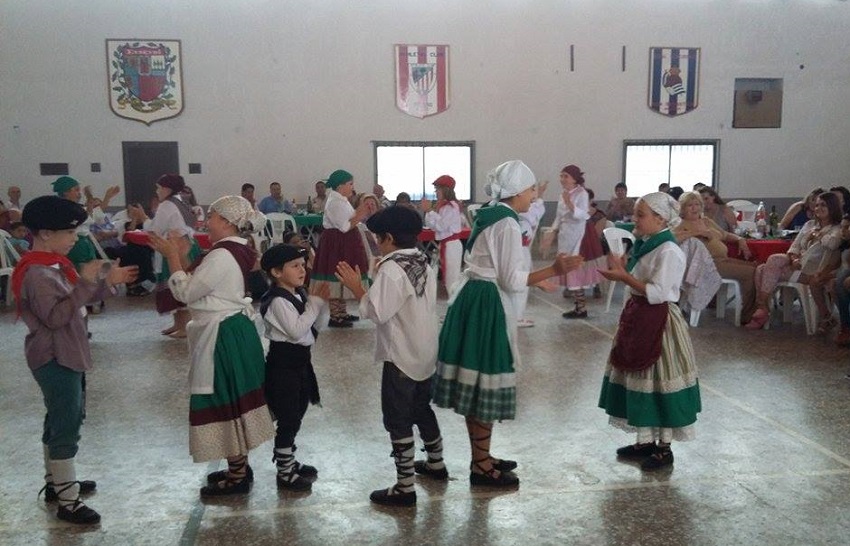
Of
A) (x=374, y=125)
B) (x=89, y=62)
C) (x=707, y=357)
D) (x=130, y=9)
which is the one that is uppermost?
(x=130, y=9)

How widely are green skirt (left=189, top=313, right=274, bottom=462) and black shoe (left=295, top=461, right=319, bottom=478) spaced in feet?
1.14

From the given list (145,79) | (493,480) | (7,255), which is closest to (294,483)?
(493,480)

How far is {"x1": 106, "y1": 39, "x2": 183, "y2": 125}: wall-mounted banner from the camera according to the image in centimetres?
1166

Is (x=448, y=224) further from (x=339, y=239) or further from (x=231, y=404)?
(x=231, y=404)

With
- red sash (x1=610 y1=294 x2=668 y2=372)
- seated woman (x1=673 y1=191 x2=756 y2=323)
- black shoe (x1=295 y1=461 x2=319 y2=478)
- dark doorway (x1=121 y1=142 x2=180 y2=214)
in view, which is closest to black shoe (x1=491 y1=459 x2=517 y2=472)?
red sash (x1=610 y1=294 x2=668 y2=372)

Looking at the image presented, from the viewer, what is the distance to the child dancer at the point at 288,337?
9.66ft

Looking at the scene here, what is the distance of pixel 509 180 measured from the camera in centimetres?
304

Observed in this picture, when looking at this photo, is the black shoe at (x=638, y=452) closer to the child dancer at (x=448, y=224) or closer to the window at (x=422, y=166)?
the child dancer at (x=448, y=224)

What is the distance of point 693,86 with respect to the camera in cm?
1308

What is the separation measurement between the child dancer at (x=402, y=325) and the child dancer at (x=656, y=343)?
89cm

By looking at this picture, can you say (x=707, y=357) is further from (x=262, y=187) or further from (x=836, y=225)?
(x=262, y=187)

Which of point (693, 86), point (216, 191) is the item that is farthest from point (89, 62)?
point (693, 86)

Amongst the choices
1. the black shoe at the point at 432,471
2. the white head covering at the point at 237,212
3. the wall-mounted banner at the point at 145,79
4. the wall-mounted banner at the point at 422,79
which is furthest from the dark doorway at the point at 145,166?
the black shoe at the point at 432,471

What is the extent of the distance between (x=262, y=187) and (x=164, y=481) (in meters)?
9.50
